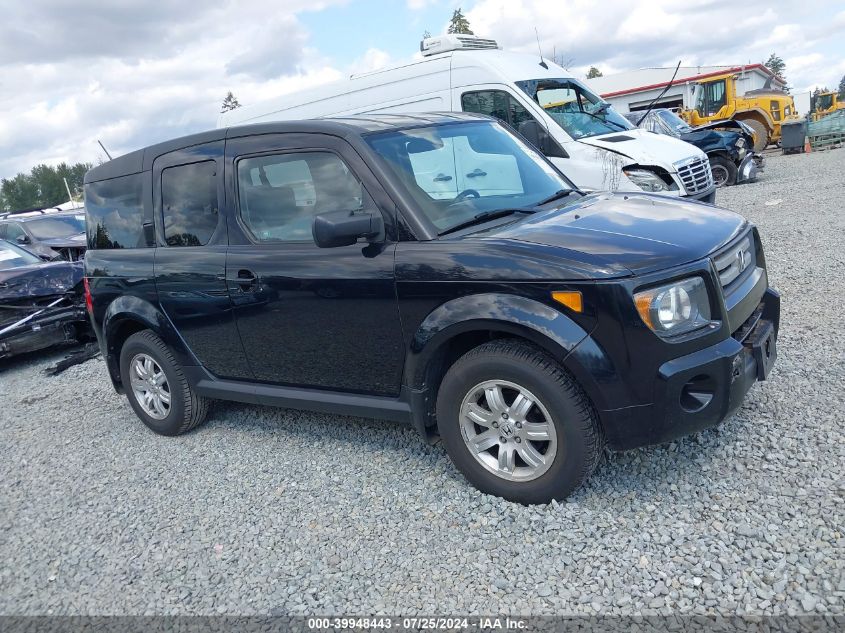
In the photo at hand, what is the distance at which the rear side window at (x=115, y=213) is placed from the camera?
4879 mm

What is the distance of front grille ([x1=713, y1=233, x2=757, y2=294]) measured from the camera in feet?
10.7

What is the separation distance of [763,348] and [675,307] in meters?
0.70

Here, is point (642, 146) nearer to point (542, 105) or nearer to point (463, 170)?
point (542, 105)

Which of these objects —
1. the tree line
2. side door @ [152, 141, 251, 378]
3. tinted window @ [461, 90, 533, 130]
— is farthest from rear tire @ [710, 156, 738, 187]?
the tree line

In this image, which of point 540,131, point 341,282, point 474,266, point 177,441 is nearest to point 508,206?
point 474,266

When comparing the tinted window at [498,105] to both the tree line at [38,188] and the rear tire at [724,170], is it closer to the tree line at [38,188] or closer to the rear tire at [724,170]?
the rear tire at [724,170]

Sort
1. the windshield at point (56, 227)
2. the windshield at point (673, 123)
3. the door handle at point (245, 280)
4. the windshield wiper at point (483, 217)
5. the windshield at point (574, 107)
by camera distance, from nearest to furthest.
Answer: the windshield wiper at point (483, 217)
the door handle at point (245, 280)
the windshield at point (574, 107)
the windshield at point (56, 227)
the windshield at point (673, 123)

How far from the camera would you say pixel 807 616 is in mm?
2432

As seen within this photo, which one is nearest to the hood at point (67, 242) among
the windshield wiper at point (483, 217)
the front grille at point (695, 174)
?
the front grille at point (695, 174)

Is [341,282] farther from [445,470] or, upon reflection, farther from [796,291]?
[796,291]

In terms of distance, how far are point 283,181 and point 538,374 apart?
194 centimetres

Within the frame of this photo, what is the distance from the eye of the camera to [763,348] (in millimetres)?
3373

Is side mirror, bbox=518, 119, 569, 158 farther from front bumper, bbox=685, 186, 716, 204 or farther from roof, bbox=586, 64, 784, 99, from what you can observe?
roof, bbox=586, 64, 784, 99

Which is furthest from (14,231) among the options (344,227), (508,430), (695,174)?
(508,430)
